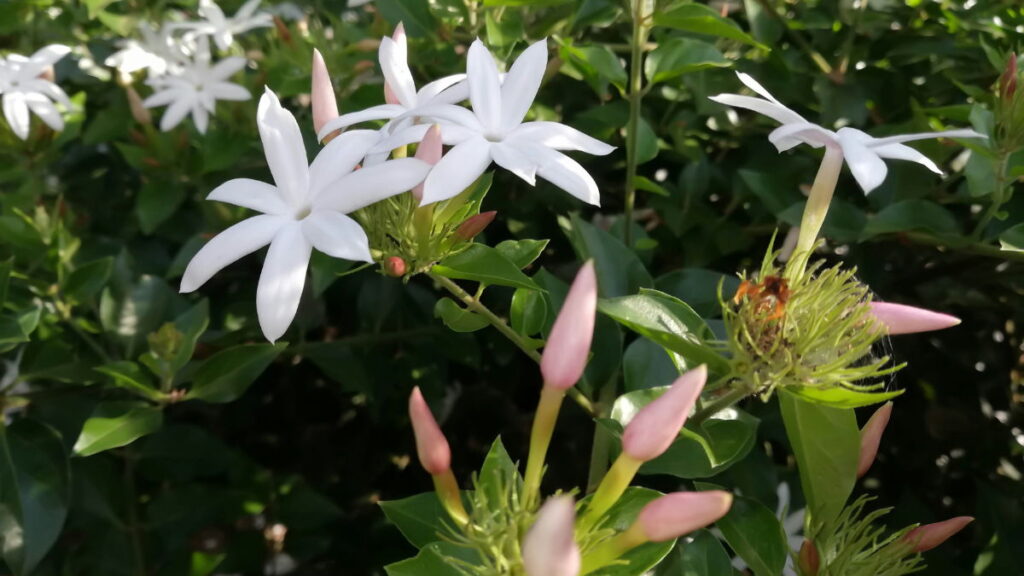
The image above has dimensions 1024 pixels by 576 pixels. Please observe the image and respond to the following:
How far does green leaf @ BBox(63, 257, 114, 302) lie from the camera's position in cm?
104

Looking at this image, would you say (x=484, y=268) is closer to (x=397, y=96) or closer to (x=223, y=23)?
(x=397, y=96)

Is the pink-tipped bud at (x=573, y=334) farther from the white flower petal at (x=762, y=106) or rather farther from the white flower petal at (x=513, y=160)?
the white flower petal at (x=762, y=106)

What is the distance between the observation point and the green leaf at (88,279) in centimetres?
104

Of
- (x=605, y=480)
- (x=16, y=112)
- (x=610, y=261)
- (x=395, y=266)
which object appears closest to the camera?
(x=605, y=480)

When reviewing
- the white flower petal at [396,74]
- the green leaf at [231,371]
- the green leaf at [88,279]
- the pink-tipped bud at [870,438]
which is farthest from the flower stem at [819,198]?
the green leaf at [88,279]

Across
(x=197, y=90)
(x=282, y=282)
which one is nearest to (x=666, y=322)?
(x=282, y=282)

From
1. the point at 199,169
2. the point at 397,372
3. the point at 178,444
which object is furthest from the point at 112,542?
the point at 199,169

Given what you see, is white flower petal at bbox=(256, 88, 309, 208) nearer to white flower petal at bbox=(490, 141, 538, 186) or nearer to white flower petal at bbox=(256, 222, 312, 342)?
white flower petal at bbox=(256, 222, 312, 342)

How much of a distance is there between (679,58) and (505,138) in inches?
14.5

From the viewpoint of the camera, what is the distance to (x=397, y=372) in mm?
1281

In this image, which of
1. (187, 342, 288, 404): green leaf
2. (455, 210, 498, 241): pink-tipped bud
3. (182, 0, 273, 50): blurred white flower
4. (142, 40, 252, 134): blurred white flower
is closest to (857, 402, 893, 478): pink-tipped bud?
(455, 210, 498, 241): pink-tipped bud

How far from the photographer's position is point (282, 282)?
0.55 meters

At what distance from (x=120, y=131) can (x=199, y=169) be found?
0.76 ft

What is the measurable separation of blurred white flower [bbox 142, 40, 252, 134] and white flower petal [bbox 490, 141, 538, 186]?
2.62 feet
